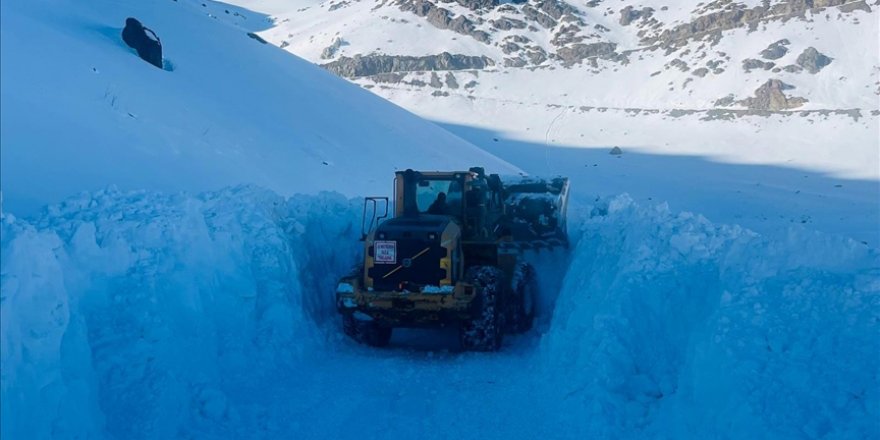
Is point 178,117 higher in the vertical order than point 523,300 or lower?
higher

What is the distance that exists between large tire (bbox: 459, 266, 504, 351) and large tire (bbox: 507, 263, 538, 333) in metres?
0.71

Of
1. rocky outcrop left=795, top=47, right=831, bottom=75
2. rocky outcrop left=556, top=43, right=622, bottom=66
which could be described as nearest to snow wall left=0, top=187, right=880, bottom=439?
rocky outcrop left=795, top=47, right=831, bottom=75

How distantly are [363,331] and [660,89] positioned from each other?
56.5 metres

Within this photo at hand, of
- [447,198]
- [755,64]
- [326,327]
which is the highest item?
[755,64]

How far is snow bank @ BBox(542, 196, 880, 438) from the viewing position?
5.47 meters

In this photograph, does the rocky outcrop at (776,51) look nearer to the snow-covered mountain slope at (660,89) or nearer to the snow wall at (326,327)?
the snow-covered mountain slope at (660,89)

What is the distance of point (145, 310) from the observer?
23.5 ft

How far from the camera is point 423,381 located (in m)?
8.67

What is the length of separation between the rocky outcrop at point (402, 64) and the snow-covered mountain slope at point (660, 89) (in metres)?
0.19

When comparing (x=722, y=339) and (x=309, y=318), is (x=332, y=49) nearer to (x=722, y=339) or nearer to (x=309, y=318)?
(x=309, y=318)

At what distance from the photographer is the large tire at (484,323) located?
31.8 ft

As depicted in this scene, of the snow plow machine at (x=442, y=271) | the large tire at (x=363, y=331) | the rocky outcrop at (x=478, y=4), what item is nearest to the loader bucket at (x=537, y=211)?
the snow plow machine at (x=442, y=271)

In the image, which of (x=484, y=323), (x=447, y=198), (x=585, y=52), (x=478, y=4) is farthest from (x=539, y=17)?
(x=484, y=323)

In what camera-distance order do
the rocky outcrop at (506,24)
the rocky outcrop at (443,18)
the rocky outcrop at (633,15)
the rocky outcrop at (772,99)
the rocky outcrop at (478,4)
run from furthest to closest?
the rocky outcrop at (478,4)
the rocky outcrop at (506,24)
the rocky outcrop at (443,18)
the rocky outcrop at (633,15)
the rocky outcrop at (772,99)
